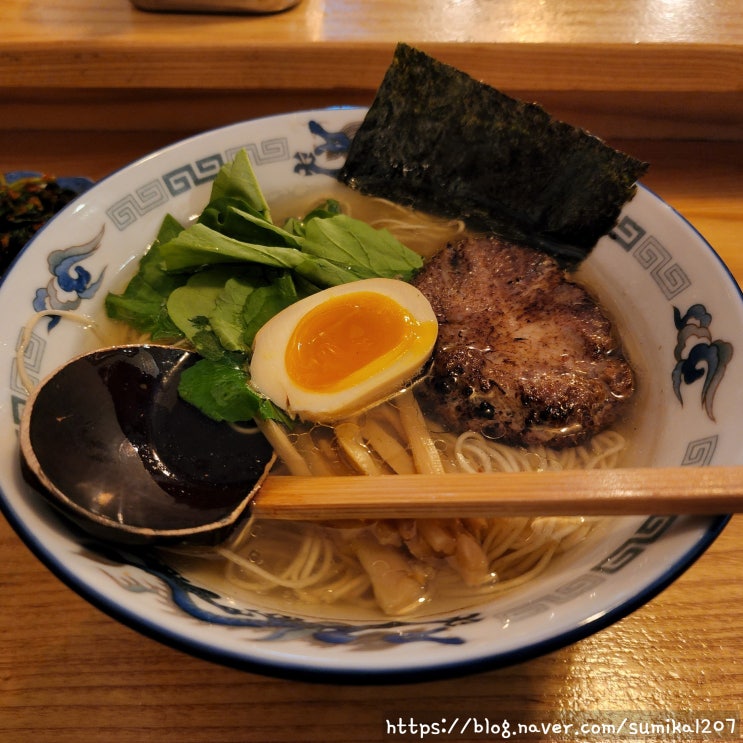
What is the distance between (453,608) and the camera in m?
1.23

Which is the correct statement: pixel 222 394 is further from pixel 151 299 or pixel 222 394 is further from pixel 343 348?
pixel 151 299

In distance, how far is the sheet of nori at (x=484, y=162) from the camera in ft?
5.64

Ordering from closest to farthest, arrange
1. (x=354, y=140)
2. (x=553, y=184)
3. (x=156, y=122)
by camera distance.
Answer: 1. (x=553, y=184)
2. (x=354, y=140)
3. (x=156, y=122)

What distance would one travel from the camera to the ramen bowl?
3.18ft

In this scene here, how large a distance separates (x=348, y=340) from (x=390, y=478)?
0.54 m

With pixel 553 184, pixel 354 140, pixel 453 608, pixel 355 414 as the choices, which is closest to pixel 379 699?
pixel 453 608

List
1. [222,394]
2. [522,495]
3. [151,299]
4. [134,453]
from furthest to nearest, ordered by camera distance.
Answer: [151,299], [222,394], [134,453], [522,495]

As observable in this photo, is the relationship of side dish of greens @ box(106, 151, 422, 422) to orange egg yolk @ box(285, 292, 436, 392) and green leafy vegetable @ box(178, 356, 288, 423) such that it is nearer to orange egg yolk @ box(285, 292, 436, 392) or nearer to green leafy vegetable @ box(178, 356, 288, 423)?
green leafy vegetable @ box(178, 356, 288, 423)

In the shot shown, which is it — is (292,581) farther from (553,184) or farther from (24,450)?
(553,184)

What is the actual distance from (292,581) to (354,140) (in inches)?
55.5

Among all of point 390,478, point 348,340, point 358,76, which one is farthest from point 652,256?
point 358,76

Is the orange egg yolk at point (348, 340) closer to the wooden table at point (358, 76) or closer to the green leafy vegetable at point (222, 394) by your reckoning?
the green leafy vegetable at point (222, 394)

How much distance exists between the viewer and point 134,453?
50.5 inches

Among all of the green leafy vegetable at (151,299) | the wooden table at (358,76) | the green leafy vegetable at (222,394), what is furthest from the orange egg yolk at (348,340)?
the wooden table at (358,76)
